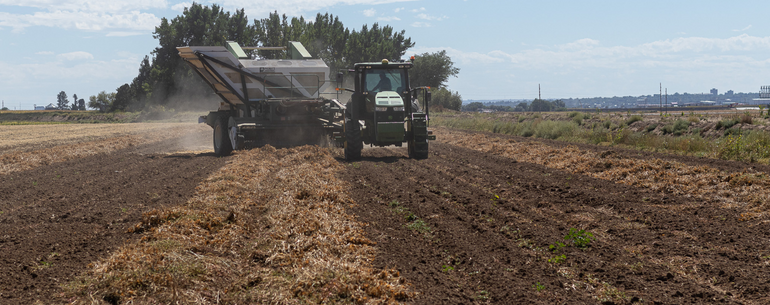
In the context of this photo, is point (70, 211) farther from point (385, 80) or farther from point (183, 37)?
point (183, 37)

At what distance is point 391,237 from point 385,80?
33.5 feet

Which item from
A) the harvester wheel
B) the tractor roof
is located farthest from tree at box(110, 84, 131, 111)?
the tractor roof

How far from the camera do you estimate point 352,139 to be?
15.8 metres

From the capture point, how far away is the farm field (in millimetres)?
5070

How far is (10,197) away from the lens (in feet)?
34.2

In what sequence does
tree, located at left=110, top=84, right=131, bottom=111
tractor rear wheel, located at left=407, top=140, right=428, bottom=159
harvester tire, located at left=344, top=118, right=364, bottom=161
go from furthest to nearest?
tree, located at left=110, top=84, right=131, bottom=111, tractor rear wheel, located at left=407, top=140, right=428, bottom=159, harvester tire, located at left=344, top=118, right=364, bottom=161

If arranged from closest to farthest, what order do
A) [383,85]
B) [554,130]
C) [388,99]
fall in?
[388,99]
[383,85]
[554,130]

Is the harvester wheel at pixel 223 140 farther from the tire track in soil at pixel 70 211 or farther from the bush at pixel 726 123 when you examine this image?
the bush at pixel 726 123

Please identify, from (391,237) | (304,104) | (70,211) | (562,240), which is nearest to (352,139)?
(304,104)

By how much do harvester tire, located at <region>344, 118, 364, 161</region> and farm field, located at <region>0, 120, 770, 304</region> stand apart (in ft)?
9.70

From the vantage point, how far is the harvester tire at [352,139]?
15.8 m

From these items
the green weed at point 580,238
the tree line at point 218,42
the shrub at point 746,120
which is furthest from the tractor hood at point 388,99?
the tree line at point 218,42

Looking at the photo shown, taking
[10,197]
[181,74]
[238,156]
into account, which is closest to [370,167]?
[238,156]

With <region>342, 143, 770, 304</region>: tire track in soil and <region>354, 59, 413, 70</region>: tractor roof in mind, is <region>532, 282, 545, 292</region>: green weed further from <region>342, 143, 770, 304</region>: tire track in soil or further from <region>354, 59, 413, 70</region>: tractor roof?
<region>354, 59, 413, 70</region>: tractor roof
